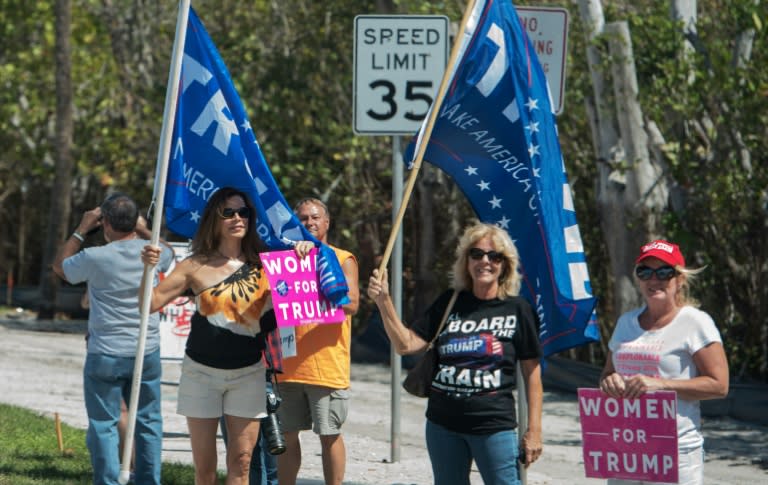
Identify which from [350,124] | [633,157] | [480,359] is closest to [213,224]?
[480,359]

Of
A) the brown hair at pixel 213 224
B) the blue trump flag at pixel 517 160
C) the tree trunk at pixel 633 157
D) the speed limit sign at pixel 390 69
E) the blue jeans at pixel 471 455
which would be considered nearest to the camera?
the blue jeans at pixel 471 455

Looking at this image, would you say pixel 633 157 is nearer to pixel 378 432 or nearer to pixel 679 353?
pixel 378 432

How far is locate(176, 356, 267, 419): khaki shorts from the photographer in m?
6.53

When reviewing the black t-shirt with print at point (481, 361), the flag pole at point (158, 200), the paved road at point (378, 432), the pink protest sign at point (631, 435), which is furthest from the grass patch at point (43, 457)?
the pink protest sign at point (631, 435)

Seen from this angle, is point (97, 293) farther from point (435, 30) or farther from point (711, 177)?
point (711, 177)

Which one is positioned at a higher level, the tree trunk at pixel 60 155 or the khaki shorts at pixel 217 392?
the tree trunk at pixel 60 155

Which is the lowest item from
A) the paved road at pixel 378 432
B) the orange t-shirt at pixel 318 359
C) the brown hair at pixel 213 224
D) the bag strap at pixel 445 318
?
the paved road at pixel 378 432

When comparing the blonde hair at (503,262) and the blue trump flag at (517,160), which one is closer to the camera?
the blonde hair at (503,262)

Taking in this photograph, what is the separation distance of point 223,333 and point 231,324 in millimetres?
60

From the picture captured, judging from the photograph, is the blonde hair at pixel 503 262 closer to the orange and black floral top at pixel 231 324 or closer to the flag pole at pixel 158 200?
the orange and black floral top at pixel 231 324

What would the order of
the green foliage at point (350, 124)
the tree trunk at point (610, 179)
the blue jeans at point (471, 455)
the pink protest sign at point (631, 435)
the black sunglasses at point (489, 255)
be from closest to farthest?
the pink protest sign at point (631, 435), the blue jeans at point (471, 455), the black sunglasses at point (489, 255), the green foliage at point (350, 124), the tree trunk at point (610, 179)

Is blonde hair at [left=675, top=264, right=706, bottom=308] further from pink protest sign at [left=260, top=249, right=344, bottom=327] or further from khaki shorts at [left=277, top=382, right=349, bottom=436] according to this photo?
khaki shorts at [left=277, top=382, right=349, bottom=436]

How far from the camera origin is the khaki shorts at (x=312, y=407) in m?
7.35

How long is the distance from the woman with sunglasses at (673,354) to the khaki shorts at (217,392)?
1916 mm
